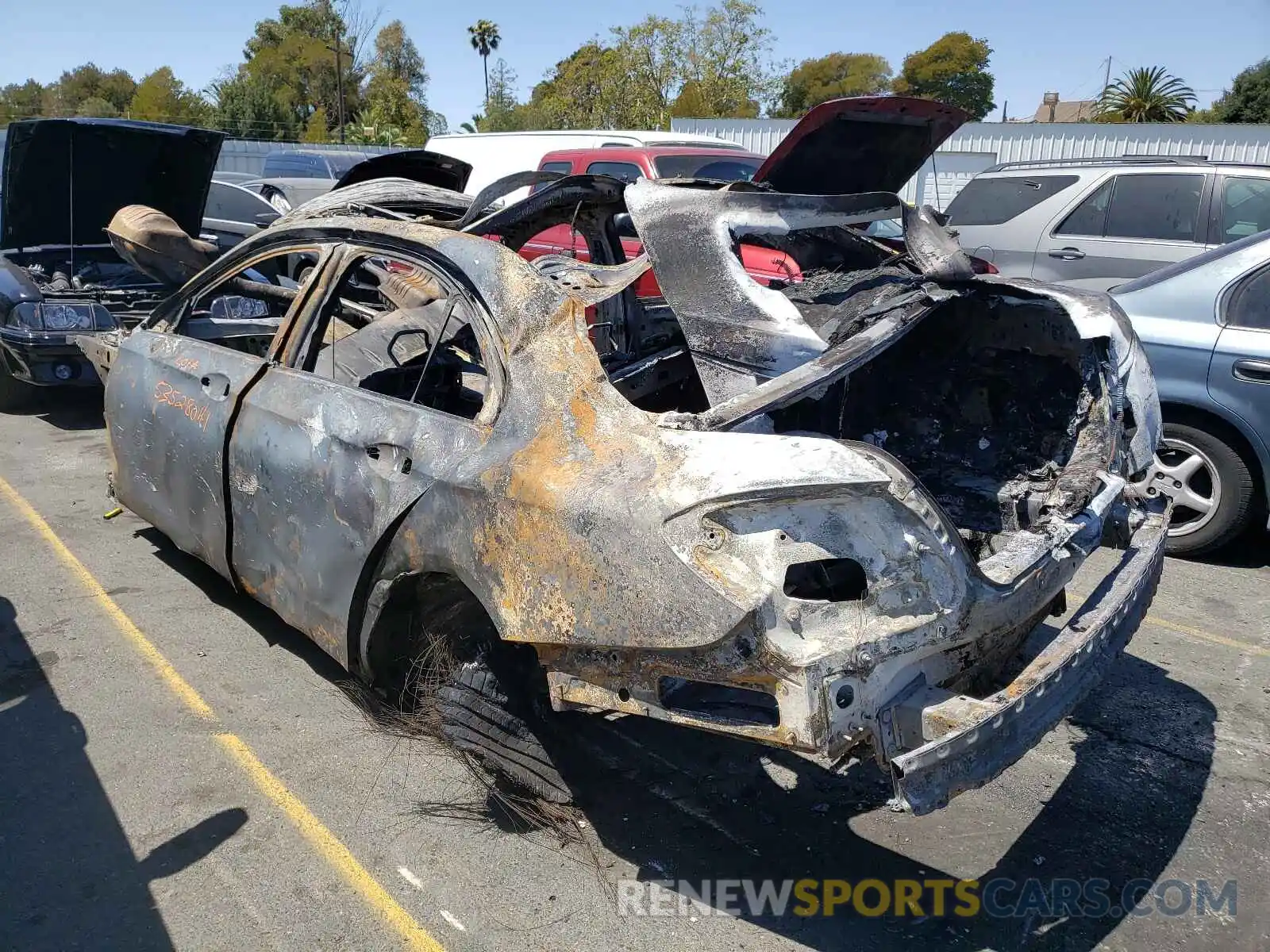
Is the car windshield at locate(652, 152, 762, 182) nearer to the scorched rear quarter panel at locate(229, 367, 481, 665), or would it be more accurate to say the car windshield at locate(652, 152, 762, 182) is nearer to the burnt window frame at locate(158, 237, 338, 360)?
the burnt window frame at locate(158, 237, 338, 360)

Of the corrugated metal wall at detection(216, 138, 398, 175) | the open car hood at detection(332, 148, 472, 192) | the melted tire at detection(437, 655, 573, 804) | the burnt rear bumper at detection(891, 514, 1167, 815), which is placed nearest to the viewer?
the burnt rear bumper at detection(891, 514, 1167, 815)

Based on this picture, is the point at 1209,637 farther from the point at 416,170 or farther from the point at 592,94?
the point at 592,94

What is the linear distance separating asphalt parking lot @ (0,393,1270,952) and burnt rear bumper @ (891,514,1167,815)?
0.63 metres

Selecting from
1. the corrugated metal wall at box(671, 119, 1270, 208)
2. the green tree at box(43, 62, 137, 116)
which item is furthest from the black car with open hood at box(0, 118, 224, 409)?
the green tree at box(43, 62, 137, 116)

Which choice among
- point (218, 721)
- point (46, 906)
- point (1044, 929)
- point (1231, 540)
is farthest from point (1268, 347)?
point (46, 906)

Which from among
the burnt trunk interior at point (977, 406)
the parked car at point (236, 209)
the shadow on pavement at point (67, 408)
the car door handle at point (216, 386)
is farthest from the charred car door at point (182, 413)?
the parked car at point (236, 209)

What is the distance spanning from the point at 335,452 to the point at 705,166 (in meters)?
7.38

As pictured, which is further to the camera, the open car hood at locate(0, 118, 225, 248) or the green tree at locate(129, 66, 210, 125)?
the green tree at locate(129, 66, 210, 125)

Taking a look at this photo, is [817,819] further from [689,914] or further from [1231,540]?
[1231,540]

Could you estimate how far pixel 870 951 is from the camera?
2.55 m

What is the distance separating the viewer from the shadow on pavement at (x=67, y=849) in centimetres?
257

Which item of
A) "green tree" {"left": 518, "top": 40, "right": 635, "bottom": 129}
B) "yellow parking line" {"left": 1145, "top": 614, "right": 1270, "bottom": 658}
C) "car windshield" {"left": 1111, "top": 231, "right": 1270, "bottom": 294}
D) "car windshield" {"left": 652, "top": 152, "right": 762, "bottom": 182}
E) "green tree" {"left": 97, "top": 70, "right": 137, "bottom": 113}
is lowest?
"yellow parking line" {"left": 1145, "top": 614, "right": 1270, "bottom": 658}

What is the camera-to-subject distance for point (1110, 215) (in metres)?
8.54

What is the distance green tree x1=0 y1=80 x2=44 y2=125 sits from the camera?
40781 millimetres
